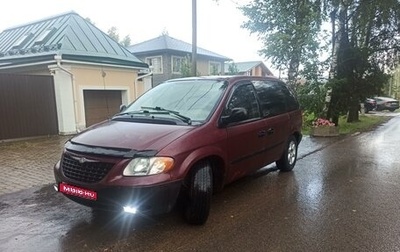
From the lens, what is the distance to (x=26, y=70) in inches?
536

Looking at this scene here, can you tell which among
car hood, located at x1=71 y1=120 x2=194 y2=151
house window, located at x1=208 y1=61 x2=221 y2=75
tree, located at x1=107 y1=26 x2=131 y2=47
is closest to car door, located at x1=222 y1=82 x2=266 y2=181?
car hood, located at x1=71 y1=120 x2=194 y2=151

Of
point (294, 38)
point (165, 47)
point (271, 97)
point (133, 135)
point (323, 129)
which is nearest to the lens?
point (133, 135)

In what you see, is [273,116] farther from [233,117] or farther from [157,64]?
[157,64]

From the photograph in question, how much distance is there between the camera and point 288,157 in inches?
273

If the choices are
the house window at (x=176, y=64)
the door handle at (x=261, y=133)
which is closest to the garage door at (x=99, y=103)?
the door handle at (x=261, y=133)

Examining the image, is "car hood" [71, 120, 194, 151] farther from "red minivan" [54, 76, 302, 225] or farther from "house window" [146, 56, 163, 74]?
"house window" [146, 56, 163, 74]

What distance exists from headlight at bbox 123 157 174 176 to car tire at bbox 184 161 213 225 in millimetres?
435

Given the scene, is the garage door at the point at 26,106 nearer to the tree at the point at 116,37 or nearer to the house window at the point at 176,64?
the house window at the point at 176,64

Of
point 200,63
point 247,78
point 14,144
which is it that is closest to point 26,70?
point 14,144

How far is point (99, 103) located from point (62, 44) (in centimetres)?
271

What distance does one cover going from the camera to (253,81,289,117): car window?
5.86 meters

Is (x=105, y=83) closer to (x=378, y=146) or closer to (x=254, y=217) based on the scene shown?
(x=378, y=146)

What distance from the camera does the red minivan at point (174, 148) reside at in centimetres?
371

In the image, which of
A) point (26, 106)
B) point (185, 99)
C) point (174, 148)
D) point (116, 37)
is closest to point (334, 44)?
point (185, 99)
